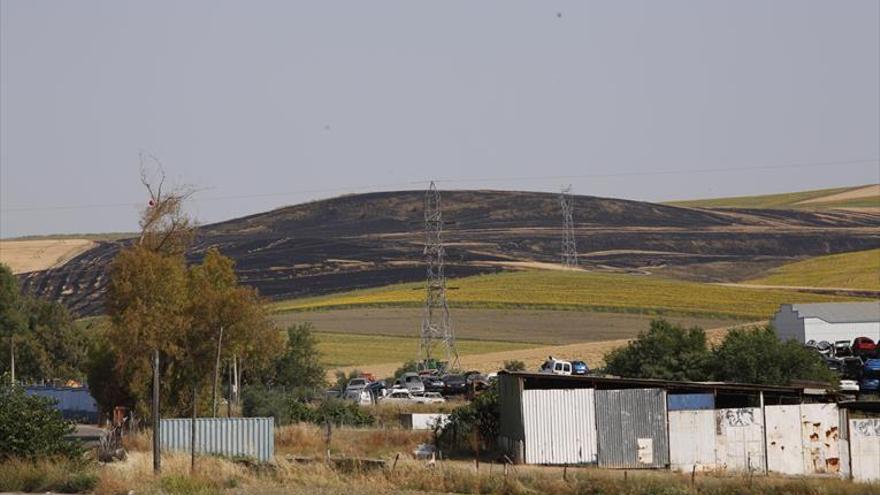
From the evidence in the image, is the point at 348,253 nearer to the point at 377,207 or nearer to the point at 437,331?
the point at 377,207

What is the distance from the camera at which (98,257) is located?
5162 inches

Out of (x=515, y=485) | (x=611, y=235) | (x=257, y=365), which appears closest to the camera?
(x=515, y=485)

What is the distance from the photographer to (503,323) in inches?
3787

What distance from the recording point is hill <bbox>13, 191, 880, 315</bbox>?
120500mm

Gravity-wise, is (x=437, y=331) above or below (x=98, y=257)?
below

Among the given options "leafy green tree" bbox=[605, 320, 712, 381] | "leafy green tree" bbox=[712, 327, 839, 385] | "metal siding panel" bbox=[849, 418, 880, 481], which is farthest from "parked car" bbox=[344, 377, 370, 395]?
"metal siding panel" bbox=[849, 418, 880, 481]

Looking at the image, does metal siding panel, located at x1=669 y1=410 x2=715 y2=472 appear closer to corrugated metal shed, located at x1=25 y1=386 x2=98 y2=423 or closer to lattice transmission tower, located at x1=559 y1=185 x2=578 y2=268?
corrugated metal shed, located at x1=25 y1=386 x2=98 y2=423

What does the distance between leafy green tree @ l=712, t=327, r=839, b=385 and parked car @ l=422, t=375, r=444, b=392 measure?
13.1 meters

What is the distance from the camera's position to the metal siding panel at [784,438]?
1480 inches

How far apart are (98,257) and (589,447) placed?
9887 cm

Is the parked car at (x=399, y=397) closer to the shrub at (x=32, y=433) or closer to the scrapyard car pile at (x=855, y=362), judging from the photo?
the scrapyard car pile at (x=855, y=362)

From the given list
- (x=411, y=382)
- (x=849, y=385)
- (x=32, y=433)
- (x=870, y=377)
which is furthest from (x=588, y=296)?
(x=32, y=433)

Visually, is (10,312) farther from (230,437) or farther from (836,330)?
(230,437)

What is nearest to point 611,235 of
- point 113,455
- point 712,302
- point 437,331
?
point 712,302
